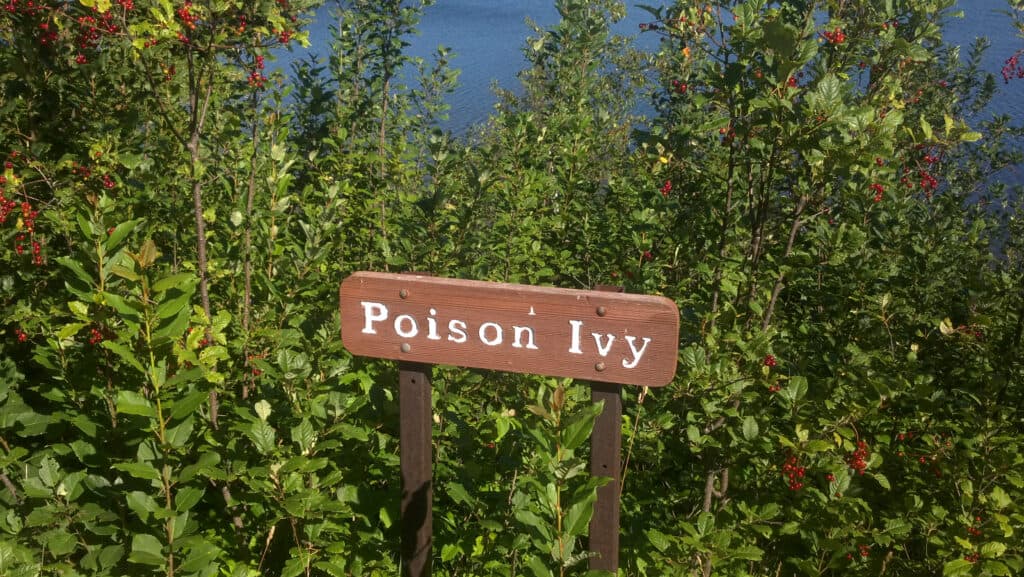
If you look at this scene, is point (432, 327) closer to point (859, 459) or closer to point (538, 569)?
point (538, 569)

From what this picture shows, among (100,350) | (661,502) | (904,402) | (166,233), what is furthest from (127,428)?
(904,402)

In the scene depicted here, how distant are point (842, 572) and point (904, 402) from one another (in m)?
0.81

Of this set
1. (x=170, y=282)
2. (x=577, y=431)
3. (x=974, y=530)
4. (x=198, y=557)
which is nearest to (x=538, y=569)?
(x=577, y=431)

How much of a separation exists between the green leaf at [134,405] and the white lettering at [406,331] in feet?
2.24

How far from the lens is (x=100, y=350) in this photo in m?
2.25

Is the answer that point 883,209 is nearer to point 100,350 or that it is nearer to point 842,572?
point 842,572

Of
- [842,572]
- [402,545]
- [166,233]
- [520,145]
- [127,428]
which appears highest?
[520,145]

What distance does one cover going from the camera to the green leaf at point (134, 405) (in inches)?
69.5

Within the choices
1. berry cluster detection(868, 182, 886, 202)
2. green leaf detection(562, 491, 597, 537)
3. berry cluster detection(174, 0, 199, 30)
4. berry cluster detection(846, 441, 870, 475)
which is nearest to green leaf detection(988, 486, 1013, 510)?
berry cluster detection(846, 441, 870, 475)

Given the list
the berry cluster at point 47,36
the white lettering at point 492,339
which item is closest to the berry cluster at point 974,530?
the white lettering at point 492,339

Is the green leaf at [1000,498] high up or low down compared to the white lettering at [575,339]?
down

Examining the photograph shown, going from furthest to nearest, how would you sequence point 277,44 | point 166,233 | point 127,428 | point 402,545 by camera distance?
1. point 166,233
2. point 277,44
3. point 402,545
4. point 127,428

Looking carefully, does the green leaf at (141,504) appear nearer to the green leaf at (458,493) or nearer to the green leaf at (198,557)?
the green leaf at (198,557)

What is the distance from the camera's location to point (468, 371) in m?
2.77
